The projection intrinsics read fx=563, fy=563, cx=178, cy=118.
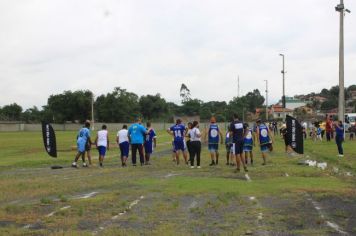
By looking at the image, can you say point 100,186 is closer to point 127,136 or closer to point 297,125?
point 127,136

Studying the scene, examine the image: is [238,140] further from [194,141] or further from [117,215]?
[117,215]

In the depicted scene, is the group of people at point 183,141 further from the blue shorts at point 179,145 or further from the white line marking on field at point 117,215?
the white line marking on field at point 117,215

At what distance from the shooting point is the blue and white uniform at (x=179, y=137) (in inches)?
823

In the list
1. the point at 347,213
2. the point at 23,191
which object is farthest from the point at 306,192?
the point at 23,191

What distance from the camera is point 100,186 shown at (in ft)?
45.5

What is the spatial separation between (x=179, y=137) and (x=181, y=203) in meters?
10.3

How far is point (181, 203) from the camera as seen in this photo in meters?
10.7

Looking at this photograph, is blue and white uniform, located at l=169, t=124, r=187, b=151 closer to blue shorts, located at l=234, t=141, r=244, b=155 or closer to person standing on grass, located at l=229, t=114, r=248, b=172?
person standing on grass, located at l=229, t=114, r=248, b=172

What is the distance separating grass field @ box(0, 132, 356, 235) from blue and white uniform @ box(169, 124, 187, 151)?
3362mm

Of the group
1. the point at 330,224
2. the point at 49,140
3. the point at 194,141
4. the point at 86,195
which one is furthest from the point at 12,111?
the point at 330,224

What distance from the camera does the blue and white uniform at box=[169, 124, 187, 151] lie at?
2091 centimetres

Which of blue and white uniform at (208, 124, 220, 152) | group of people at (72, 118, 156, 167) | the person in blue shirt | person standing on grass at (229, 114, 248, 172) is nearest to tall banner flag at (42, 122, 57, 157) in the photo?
group of people at (72, 118, 156, 167)

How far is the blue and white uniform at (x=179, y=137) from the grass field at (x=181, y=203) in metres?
3.36

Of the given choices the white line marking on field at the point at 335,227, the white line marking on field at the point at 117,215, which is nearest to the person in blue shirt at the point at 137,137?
the white line marking on field at the point at 117,215
